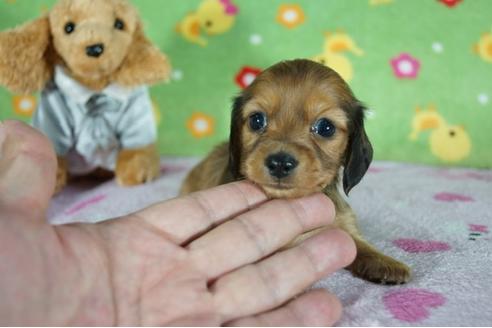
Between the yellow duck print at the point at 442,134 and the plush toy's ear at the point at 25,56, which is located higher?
the plush toy's ear at the point at 25,56

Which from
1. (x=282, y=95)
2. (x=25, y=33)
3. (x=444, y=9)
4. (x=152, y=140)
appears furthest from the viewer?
(x=444, y=9)

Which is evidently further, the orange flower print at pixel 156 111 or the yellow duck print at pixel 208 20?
the orange flower print at pixel 156 111

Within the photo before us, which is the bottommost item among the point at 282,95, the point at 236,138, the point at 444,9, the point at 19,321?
the point at 19,321

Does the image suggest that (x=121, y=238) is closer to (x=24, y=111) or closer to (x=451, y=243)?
(x=451, y=243)

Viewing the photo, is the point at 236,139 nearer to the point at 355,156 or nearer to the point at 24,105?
the point at 355,156

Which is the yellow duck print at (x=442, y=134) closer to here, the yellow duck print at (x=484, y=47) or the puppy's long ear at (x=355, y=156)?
the yellow duck print at (x=484, y=47)

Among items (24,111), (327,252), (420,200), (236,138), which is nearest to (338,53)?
(420,200)

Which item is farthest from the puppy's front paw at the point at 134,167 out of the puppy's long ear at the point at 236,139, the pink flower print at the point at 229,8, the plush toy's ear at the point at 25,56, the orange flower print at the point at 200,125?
the pink flower print at the point at 229,8
